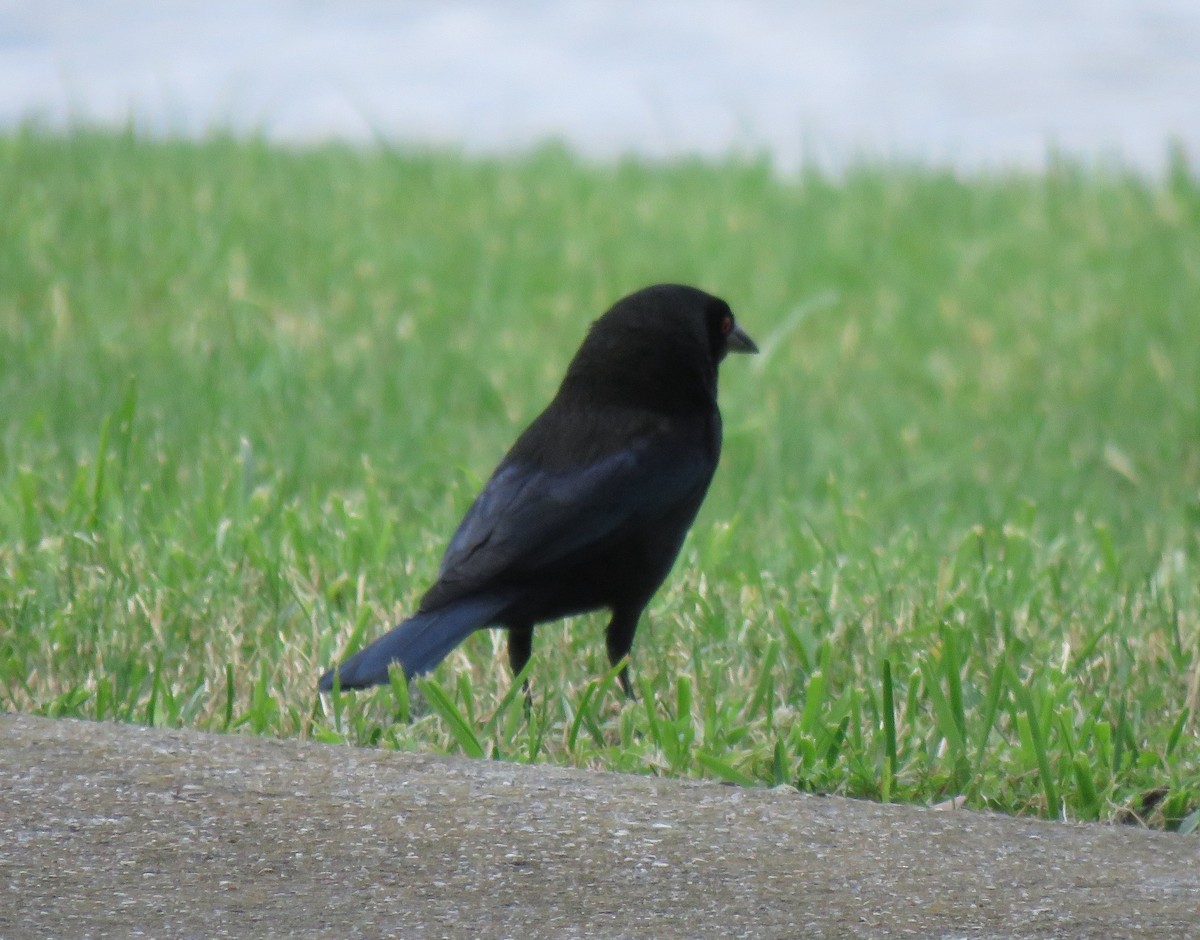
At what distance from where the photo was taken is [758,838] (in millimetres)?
2668

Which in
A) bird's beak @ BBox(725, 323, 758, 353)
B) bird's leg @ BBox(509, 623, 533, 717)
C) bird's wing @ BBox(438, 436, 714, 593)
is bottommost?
bird's leg @ BBox(509, 623, 533, 717)

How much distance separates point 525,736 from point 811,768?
2.08 feet

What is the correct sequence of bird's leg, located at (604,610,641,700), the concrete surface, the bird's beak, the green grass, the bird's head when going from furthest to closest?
the bird's beak
the bird's head
bird's leg, located at (604,610,641,700)
the green grass
the concrete surface

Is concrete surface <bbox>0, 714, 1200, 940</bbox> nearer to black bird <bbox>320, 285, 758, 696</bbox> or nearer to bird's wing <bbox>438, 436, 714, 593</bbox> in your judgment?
black bird <bbox>320, 285, 758, 696</bbox>

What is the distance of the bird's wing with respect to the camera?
3.73 meters

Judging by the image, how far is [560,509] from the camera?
3801mm

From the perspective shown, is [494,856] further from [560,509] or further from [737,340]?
[737,340]

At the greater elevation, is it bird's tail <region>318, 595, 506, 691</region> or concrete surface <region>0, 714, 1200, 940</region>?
bird's tail <region>318, 595, 506, 691</region>

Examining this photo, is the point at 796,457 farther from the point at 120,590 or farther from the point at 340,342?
the point at 120,590

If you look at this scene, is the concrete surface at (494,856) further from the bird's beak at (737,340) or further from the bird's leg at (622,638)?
the bird's beak at (737,340)

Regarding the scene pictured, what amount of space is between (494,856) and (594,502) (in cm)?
140

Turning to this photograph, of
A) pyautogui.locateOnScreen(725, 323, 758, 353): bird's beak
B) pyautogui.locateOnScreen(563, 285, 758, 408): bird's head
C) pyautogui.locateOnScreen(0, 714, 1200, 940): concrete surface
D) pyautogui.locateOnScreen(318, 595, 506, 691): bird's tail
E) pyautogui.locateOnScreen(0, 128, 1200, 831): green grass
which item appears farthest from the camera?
pyautogui.locateOnScreen(725, 323, 758, 353): bird's beak

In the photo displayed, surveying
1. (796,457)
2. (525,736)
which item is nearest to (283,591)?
(525,736)

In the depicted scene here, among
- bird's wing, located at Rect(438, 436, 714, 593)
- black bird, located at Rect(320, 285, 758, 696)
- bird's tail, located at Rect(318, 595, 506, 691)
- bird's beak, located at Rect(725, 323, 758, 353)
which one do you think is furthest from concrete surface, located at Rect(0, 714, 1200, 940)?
bird's beak, located at Rect(725, 323, 758, 353)
